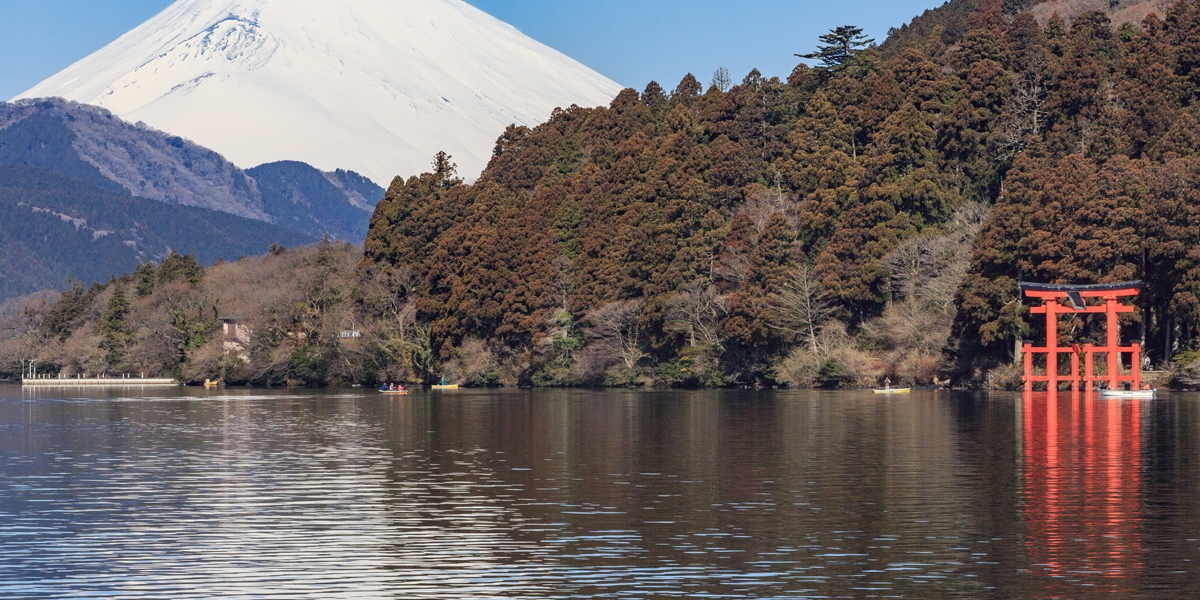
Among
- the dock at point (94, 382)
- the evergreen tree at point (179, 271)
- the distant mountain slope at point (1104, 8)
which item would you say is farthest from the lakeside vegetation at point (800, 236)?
the evergreen tree at point (179, 271)

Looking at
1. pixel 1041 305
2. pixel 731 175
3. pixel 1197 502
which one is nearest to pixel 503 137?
pixel 731 175

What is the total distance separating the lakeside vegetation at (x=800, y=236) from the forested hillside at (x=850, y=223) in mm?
154

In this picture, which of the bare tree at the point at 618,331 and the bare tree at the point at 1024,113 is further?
the bare tree at the point at 618,331

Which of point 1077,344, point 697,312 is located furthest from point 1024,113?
point 1077,344

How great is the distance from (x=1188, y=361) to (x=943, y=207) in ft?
63.4

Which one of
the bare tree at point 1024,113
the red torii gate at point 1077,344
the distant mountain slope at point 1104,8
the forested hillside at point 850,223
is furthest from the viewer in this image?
the distant mountain slope at point 1104,8

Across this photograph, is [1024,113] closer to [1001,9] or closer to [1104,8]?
[1001,9]

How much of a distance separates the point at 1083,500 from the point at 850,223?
177 feet

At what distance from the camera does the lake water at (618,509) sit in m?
19.3

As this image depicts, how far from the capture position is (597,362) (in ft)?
290

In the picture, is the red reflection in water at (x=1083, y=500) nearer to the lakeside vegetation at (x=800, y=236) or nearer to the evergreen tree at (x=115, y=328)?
the lakeside vegetation at (x=800, y=236)

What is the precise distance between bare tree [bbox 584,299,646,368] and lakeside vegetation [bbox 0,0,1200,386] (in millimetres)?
149

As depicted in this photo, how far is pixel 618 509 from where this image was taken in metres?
25.9

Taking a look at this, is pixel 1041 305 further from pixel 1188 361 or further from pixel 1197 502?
pixel 1197 502
